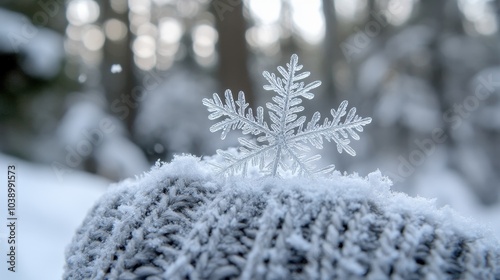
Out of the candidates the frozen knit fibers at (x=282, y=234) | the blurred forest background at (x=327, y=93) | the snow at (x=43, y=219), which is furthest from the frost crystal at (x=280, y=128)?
the blurred forest background at (x=327, y=93)

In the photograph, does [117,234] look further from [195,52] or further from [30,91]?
[195,52]

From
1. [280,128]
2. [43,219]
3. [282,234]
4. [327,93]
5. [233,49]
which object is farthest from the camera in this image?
[327,93]

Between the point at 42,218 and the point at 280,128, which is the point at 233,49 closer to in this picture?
the point at 42,218

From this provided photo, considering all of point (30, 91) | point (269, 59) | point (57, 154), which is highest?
point (269, 59)

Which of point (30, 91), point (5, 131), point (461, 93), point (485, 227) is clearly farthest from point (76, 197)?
point (461, 93)

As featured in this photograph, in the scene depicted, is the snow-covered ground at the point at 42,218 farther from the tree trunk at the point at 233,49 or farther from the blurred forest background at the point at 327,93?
the tree trunk at the point at 233,49

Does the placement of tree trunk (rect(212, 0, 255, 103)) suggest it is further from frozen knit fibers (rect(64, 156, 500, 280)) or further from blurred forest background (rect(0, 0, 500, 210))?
frozen knit fibers (rect(64, 156, 500, 280))

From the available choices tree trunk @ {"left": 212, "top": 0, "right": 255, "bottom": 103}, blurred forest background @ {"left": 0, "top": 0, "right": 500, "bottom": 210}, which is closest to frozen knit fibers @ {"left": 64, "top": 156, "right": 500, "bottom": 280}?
blurred forest background @ {"left": 0, "top": 0, "right": 500, "bottom": 210}

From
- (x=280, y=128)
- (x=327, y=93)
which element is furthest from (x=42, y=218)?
(x=327, y=93)
